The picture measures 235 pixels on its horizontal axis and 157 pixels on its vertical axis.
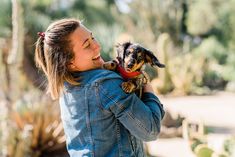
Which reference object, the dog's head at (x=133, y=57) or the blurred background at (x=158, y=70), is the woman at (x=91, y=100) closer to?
the dog's head at (x=133, y=57)

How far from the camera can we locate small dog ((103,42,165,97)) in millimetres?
1664

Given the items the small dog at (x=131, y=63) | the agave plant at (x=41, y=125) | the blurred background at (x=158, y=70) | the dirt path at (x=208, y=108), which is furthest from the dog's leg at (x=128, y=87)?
the dirt path at (x=208, y=108)

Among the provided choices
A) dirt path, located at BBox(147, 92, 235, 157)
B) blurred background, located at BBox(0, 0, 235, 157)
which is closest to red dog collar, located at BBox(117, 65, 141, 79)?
blurred background, located at BBox(0, 0, 235, 157)

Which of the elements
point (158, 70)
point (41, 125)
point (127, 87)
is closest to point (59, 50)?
point (127, 87)

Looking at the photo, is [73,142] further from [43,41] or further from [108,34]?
[108,34]

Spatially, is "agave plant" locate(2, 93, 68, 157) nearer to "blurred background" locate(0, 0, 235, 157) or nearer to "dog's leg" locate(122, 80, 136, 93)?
"blurred background" locate(0, 0, 235, 157)

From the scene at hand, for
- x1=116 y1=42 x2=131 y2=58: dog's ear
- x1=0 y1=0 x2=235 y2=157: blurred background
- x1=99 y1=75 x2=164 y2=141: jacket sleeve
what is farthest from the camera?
x1=0 y1=0 x2=235 y2=157: blurred background

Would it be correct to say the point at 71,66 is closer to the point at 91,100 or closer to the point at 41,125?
the point at 91,100

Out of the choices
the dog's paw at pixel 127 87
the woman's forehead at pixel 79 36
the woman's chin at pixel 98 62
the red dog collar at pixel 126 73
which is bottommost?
the dog's paw at pixel 127 87

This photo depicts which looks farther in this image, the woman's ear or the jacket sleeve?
the woman's ear

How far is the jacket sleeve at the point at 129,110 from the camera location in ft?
5.29

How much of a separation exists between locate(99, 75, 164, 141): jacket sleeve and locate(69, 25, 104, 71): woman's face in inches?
5.6

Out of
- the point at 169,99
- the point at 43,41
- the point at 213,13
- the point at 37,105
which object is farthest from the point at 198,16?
the point at 43,41

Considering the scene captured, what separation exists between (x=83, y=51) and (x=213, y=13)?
13.1m
